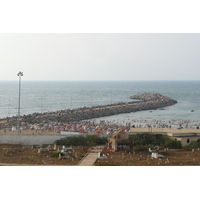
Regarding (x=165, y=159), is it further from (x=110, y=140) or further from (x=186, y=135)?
(x=186, y=135)

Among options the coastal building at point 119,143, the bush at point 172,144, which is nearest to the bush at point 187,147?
the bush at point 172,144

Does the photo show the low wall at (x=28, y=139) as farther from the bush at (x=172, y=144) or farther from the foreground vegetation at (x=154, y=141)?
the bush at (x=172, y=144)

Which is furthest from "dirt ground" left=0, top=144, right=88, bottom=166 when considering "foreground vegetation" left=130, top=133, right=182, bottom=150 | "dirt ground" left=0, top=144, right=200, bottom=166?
"foreground vegetation" left=130, top=133, right=182, bottom=150

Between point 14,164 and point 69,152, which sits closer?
point 14,164

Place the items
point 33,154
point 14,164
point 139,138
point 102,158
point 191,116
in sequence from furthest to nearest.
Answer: point 191,116
point 139,138
point 33,154
point 102,158
point 14,164

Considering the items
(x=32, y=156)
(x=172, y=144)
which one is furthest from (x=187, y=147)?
(x=32, y=156)

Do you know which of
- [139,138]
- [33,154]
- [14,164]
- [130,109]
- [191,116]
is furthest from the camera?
[130,109]

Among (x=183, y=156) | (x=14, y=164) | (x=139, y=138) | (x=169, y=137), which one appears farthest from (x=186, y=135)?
(x=14, y=164)

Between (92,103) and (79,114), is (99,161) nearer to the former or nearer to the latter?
(79,114)
